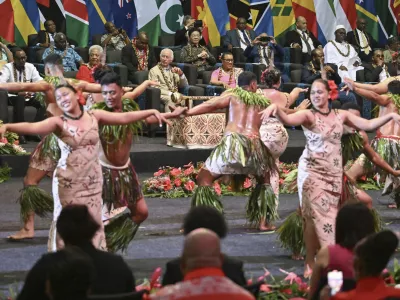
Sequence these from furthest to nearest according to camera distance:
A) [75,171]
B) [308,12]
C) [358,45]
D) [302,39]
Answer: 1. [308,12]
2. [358,45]
3. [302,39]
4. [75,171]

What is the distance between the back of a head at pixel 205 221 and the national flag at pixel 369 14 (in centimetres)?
1271

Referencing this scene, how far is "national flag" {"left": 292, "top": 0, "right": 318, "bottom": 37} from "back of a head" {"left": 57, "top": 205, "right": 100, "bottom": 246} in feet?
39.4

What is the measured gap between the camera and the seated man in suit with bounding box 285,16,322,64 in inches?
605

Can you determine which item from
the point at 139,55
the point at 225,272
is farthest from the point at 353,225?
the point at 139,55

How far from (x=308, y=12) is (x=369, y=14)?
1133 millimetres

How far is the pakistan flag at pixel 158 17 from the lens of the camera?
1519cm

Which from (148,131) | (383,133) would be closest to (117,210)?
(383,133)

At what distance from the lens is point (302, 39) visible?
15.5 meters

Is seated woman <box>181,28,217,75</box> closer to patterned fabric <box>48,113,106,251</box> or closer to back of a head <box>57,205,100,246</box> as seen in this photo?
patterned fabric <box>48,113,106,251</box>

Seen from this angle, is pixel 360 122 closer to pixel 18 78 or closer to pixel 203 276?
pixel 203 276

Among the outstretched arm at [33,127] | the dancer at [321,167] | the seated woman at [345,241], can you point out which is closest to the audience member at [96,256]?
the seated woman at [345,241]

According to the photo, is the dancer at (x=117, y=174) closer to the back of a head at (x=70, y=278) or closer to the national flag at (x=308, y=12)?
the back of a head at (x=70, y=278)

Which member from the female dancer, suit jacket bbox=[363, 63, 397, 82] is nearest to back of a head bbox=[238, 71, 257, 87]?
the female dancer

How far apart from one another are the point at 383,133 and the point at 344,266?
458 cm
